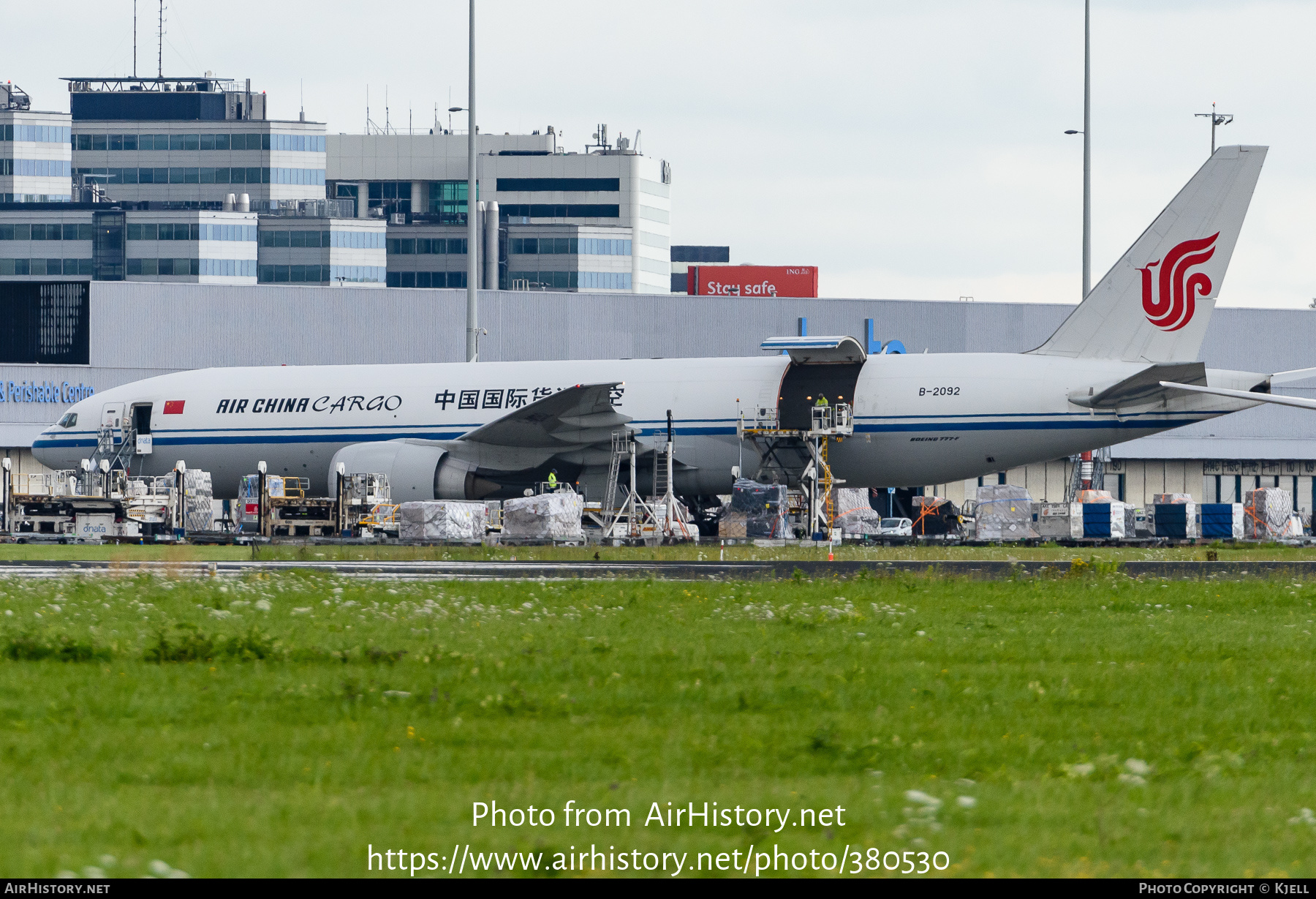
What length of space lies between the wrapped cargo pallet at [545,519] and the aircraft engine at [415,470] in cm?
268

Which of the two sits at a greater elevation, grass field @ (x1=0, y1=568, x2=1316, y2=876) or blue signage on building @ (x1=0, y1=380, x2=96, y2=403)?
blue signage on building @ (x1=0, y1=380, x2=96, y2=403)

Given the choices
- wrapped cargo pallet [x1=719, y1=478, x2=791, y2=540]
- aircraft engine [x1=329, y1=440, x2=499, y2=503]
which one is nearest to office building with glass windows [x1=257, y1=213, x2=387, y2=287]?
aircraft engine [x1=329, y1=440, x2=499, y2=503]

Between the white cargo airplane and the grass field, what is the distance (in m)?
20.0

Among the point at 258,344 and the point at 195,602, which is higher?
the point at 258,344

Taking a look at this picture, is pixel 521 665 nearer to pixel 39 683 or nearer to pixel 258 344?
pixel 39 683

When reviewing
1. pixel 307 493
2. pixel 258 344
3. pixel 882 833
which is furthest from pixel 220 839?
pixel 258 344

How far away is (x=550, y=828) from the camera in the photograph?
6.89 metres

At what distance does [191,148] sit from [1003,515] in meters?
134

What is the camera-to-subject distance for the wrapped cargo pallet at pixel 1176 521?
1777 inches

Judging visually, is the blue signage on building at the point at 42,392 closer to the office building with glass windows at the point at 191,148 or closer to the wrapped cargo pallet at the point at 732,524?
the wrapped cargo pallet at the point at 732,524

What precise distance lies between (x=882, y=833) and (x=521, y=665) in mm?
5756

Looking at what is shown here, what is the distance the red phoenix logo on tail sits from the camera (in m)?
37.0

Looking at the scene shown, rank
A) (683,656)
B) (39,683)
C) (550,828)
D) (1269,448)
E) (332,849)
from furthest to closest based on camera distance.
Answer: (1269,448), (683,656), (39,683), (550,828), (332,849)

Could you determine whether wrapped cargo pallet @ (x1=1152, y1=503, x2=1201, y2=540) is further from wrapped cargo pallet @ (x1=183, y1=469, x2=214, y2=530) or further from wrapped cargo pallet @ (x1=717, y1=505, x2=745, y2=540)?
wrapped cargo pallet @ (x1=183, y1=469, x2=214, y2=530)
